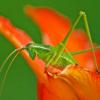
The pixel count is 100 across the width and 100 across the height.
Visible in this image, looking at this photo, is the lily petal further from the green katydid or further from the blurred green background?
the blurred green background

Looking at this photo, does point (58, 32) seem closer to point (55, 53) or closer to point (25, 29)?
point (55, 53)

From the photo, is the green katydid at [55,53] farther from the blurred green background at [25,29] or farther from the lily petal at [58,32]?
the blurred green background at [25,29]

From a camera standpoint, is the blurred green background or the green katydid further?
the blurred green background

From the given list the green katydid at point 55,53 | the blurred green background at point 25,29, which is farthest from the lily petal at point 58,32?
the blurred green background at point 25,29

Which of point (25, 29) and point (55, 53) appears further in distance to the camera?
point (25, 29)

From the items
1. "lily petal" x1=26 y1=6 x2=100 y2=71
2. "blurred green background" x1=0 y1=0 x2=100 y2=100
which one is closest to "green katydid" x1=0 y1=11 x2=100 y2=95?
"lily petal" x1=26 y1=6 x2=100 y2=71

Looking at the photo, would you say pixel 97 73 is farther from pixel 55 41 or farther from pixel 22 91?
pixel 22 91

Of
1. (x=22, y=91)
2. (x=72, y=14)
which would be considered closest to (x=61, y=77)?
(x=22, y=91)

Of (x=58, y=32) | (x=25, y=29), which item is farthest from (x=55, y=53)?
(x=25, y=29)
